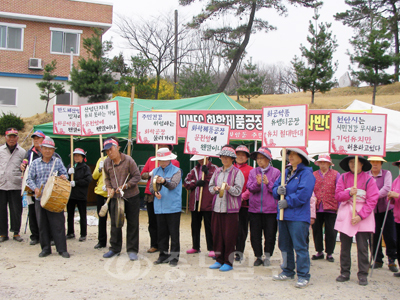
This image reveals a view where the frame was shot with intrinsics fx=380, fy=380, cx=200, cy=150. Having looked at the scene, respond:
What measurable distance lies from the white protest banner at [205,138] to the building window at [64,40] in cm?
2200

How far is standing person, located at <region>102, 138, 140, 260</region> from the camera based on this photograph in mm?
6223

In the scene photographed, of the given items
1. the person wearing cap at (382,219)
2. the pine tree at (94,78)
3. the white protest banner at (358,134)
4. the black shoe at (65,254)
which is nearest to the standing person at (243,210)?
the white protest banner at (358,134)

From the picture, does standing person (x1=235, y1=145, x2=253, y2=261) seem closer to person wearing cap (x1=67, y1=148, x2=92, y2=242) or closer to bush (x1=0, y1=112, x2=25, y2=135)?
person wearing cap (x1=67, y1=148, x2=92, y2=242)

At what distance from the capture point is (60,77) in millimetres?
25547

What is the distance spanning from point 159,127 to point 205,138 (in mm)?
975

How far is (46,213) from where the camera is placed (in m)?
6.33

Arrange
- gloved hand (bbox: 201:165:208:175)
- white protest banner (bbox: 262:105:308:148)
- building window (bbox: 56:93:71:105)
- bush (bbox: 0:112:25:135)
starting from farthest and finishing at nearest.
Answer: building window (bbox: 56:93:71:105) → bush (bbox: 0:112:25:135) → gloved hand (bbox: 201:165:208:175) → white protest banner (bbox: 262:105:308:148)

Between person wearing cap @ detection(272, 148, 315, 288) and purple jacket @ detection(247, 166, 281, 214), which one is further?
purple jacket @ detection(247, 166, 281, 214)

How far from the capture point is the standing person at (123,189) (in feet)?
20.4

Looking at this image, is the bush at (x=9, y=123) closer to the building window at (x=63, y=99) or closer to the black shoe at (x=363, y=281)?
the building window at (x=63, y=99)

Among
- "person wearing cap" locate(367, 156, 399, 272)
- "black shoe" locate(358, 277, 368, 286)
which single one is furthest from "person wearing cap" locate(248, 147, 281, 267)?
"person wearing cap" locate(367, 156, 399, 272)

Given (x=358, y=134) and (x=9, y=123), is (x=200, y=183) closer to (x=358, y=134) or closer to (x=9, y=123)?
(x=358, y=134)

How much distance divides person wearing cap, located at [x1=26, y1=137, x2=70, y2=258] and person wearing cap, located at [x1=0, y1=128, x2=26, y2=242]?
3.81ft

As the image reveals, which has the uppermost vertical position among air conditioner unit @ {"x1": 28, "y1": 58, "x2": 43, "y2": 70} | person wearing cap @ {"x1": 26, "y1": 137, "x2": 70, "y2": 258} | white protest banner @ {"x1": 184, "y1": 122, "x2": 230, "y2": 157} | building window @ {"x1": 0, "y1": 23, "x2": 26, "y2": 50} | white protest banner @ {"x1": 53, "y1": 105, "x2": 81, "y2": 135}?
building window @ {"x1": 0, "y1": 23, "x2": 26, "y2": 50}
